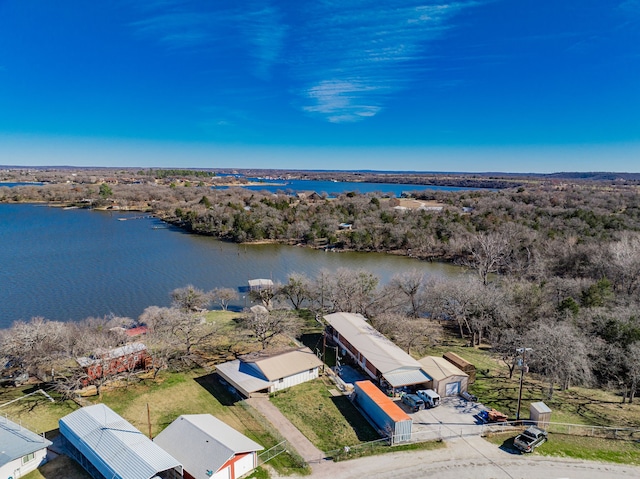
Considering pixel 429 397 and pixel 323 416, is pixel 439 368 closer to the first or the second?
pixel 429 397

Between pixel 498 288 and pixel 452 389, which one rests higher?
pixel 498 288

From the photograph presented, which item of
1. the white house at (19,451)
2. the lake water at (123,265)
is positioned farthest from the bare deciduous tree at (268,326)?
the white house at (19,451)

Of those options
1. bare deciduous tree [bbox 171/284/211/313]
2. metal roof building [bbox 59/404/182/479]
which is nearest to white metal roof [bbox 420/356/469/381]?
metal roof building [bbox 59/404/182/479]

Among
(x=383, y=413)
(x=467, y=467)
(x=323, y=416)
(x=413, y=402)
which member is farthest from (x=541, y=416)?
(x=323, y=416)

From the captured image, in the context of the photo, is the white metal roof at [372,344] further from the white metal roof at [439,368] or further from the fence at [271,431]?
the fence at [271,431]

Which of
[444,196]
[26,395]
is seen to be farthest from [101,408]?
[444,196]
